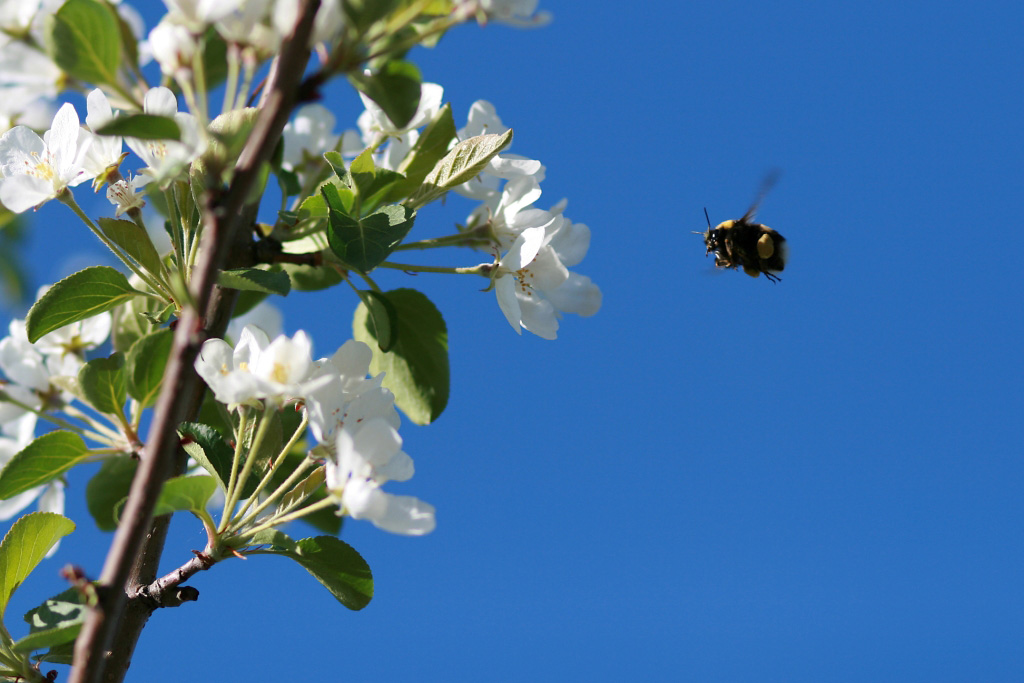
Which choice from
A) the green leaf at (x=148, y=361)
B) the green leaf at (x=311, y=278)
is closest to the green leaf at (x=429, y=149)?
the green leaf at (x=311, y=278)

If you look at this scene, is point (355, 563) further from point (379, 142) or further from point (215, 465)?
point (379, 142)

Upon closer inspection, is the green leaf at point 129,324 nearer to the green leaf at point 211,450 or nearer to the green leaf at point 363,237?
the green leaf at point 211,450

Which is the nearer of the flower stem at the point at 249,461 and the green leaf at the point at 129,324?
the flower stem at the point at 249,461

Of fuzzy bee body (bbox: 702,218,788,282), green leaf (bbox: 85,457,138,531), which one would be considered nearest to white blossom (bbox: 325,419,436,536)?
green leaf (bbox: 85,457,138,531)

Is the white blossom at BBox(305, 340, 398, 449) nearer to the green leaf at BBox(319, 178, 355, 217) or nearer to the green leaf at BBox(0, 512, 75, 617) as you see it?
the green leaf at BBox(319, 178, 355, 217)

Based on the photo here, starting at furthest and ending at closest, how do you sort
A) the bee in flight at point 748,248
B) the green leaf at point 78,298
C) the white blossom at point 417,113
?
1. the bee in flight at point 748,248
2. the white blossom at point 417,113
3. the green leaf at point 78,298

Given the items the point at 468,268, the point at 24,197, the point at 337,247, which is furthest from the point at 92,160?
the point at 468,268
